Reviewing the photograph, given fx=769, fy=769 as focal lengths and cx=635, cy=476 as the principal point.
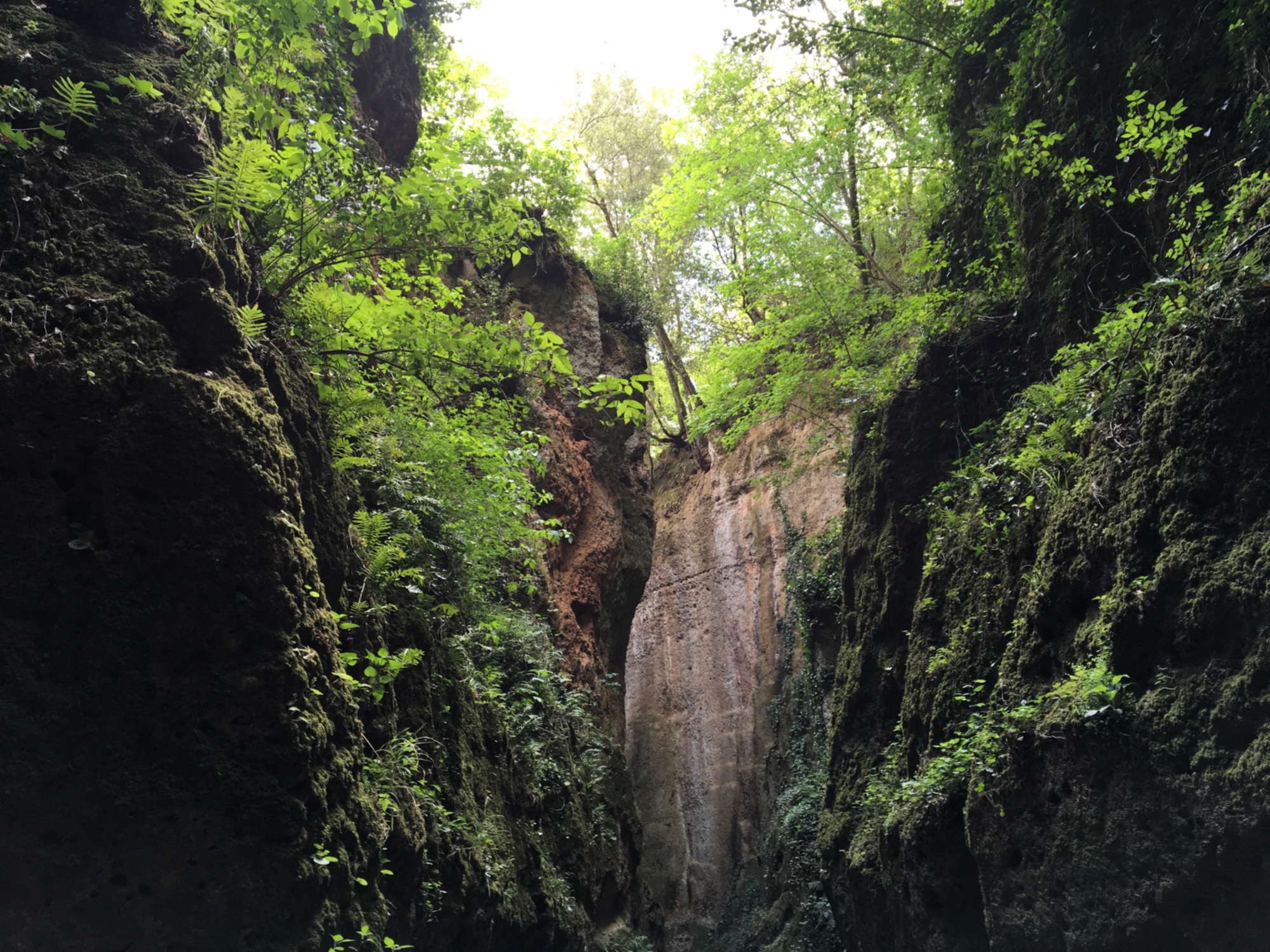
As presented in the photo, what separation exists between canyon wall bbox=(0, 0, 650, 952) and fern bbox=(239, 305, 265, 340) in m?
0.06

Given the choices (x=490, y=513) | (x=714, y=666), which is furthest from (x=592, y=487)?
(x=714, y=666)

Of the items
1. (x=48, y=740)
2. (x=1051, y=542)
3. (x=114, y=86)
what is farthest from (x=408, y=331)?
(x=1051, y=542)

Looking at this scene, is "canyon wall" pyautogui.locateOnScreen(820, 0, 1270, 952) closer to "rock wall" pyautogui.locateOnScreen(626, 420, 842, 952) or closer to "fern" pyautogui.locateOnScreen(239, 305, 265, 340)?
"fern" pyautogui.locateOnScreen(239, 305, 265, 340)

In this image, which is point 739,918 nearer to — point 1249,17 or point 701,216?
point 701,216

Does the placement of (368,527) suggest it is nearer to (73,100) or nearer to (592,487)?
(73,100)

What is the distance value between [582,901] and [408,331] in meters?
7.23

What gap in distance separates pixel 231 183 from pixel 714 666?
18959mm

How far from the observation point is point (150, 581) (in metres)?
3.27

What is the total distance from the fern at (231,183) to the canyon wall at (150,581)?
0.10m

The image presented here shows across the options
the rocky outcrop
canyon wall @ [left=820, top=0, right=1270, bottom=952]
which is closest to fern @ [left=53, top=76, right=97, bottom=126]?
canyon wall @ [left=820, top=0, right=1270, bottom=952]

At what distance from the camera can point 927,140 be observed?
12.8 m

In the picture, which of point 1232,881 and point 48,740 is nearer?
point 48,740

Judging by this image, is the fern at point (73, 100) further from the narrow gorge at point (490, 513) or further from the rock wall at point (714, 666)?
the rock wall at point (714, 666)

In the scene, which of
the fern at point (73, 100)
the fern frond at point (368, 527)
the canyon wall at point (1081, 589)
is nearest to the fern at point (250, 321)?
the fern at point (73, 100)
